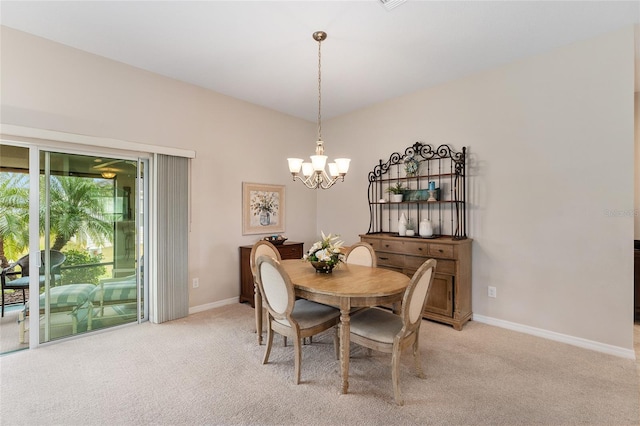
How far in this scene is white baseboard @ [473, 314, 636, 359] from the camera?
274cm

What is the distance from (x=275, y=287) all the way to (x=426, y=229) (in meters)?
2.16

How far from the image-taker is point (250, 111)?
4512mm

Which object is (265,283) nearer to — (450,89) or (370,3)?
(370,3)

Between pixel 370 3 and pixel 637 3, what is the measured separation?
6.87 ft

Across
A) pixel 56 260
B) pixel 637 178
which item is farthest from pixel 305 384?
pixel 637 178

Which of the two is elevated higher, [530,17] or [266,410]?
[530,17]

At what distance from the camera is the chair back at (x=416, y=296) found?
6.79 feet

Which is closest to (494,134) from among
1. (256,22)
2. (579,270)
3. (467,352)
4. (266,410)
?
(579,270)

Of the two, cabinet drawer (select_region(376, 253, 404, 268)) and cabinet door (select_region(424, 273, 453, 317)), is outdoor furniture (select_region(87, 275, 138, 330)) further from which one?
cabinet door (select_region(424, 273, 453, 317))

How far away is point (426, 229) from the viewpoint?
146 inches

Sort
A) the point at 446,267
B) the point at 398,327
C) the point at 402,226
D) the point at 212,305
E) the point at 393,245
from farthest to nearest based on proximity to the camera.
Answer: the point at 212,305 < the point at 402,226 < the point at 393,245 < the point at 446,267 < the point at 398,327

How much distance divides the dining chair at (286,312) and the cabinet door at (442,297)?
4.84 feet

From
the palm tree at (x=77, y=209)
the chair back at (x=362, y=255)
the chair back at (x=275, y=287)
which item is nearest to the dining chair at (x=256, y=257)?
the chair back at (x=275, y=287)

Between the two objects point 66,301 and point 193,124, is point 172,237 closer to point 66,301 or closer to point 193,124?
point 66,301
